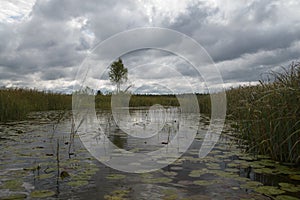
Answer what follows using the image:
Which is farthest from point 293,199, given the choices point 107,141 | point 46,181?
point 107,141

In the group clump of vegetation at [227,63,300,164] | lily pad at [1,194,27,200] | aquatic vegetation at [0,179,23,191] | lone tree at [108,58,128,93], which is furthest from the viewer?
lone tree at [108,58,128,93]

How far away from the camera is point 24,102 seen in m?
12.0

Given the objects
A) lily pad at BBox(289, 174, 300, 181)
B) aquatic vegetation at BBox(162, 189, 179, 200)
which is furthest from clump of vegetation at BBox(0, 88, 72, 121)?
lily pad at BBox(289, 174, 300, 181)

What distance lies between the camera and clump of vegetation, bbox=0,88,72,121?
9324mm

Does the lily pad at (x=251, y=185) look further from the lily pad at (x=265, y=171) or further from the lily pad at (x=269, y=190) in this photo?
the lily pad at (x=265, y=171)

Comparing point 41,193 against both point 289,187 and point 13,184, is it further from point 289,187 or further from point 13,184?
point 289,187

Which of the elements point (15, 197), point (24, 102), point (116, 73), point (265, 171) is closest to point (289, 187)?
point (265, 171)

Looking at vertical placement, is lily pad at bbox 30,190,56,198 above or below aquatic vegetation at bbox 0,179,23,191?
below

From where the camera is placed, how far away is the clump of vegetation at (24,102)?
932cm

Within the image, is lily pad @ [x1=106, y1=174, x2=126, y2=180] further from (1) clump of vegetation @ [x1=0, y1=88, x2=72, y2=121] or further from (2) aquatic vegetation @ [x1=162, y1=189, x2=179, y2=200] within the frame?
(1) clump of vegetation @ [x1=0, y1=88, x2=72, y2=121]

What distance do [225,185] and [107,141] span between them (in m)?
3.24

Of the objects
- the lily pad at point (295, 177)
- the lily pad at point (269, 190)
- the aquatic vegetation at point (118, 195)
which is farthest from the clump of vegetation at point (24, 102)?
the lily pad at point (295, 177)

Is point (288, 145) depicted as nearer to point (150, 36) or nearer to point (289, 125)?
point (289, 125)

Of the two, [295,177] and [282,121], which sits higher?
[282,121]
